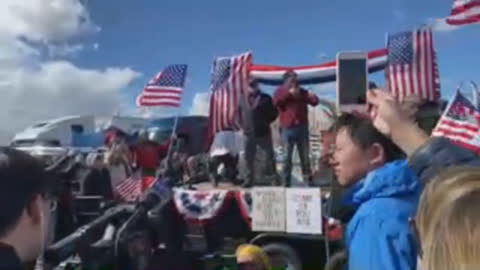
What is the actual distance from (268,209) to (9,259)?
8.28 m

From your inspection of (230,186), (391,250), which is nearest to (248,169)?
(230,186)

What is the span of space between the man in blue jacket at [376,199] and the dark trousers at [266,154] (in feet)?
27.3

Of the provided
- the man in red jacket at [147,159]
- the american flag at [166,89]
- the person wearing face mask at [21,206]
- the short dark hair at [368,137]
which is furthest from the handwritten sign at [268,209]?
the person wearing face mask at [21,206]

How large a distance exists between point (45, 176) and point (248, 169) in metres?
9.41

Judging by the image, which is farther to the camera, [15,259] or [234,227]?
[234,227]

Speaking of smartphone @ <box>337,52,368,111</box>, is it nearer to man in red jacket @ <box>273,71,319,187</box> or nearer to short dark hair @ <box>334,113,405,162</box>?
man in red jacket @ <box>273,71,319,187</box>

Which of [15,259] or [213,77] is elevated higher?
[213,77]

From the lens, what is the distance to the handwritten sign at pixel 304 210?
9742mm

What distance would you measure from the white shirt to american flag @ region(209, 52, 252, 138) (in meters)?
0.15

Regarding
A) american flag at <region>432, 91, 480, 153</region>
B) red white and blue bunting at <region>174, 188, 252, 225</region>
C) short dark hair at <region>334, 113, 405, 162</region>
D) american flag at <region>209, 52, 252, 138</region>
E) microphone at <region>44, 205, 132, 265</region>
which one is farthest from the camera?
american flag at <region>209, 52, 252, 138</region>

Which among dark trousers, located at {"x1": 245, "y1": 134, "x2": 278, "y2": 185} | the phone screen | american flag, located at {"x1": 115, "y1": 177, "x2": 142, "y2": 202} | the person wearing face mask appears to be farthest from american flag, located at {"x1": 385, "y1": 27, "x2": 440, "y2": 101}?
the person wearing face mask

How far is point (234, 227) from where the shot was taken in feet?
35.7

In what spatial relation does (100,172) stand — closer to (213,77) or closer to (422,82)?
(213,77)

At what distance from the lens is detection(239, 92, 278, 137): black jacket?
11883mm
